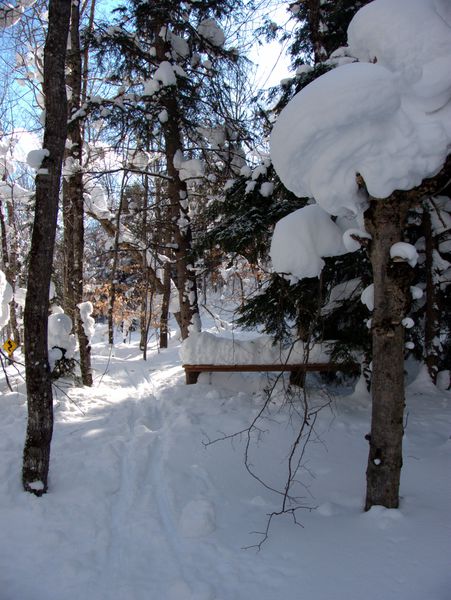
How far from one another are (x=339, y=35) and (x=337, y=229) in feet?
18.9

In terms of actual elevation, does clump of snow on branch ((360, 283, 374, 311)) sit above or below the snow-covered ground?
above

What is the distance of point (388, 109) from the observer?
2.65 meters

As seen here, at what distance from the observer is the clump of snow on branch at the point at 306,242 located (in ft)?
11.8

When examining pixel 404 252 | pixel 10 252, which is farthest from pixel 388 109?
pixel 10 252

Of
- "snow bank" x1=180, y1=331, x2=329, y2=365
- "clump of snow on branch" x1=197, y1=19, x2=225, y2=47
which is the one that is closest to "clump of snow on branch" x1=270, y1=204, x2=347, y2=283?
"snow bank" x1=180, y1=331, x2=329, y2=365

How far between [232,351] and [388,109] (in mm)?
5146

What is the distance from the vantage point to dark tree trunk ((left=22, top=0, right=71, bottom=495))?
395cm

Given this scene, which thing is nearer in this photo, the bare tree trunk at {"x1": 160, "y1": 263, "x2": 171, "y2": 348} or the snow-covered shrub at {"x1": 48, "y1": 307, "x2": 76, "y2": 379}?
the snow-covered shrub at {"x1": 48, "y1": 307, "x2": 76, "y2": 379}

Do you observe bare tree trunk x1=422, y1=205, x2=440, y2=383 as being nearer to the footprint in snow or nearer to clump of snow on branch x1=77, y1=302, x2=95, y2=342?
the footprint in snow

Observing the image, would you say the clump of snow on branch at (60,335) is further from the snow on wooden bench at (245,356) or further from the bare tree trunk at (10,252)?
the bare tree trunk at (10,252)

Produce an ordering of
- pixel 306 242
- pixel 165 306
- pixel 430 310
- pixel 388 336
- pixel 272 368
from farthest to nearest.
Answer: pixel 165 306
pixel 272 368
pixel 430 310
pixel 306 242
pixel 388 336

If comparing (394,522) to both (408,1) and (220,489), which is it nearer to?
(220,489)

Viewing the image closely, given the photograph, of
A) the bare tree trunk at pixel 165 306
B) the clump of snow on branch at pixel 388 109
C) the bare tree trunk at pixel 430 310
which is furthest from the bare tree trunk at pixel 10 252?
the clump of snow on branch at pixel 388 109

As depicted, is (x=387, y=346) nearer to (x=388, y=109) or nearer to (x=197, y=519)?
(x=388, y=109)
